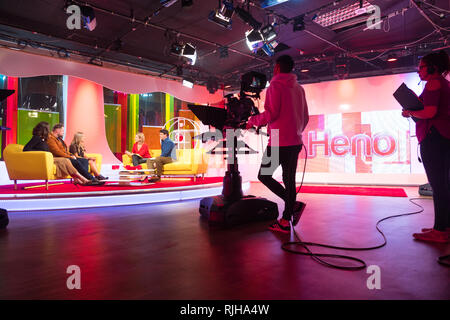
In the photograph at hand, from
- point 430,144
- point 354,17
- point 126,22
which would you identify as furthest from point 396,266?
point 126,22

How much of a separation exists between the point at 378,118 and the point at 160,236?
7.64m

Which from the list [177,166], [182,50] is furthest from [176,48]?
[177,166]

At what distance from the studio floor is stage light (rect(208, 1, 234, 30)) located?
3592 millimetres

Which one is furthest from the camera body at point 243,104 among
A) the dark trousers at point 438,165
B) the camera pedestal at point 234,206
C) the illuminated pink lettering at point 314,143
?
the illuminated pink lettering at point 314,143

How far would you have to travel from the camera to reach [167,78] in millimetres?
9977

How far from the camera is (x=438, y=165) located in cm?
220

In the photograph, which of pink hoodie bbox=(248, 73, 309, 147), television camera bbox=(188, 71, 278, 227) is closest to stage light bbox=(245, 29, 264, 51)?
television camera bbox=(188, 71, 278, 227)

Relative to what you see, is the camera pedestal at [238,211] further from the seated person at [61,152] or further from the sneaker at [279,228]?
the seated person at [61,152]

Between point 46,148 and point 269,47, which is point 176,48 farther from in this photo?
point 46,148

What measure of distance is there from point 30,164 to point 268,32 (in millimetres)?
4669

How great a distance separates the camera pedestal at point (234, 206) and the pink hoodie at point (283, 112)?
0.60m

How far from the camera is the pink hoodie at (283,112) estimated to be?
2.57 m

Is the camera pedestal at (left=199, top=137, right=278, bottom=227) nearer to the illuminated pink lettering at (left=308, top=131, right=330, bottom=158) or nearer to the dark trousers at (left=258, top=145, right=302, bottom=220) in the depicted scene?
the dark trousers at (left=258, top=145, right=302, bottom=220)
